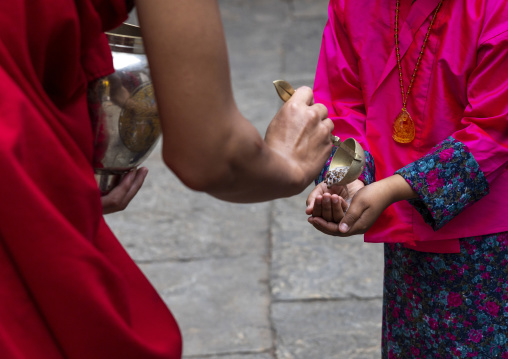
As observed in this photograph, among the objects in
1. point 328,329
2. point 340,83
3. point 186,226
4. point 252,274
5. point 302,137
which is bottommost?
point 186,226

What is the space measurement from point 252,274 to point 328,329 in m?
0.54

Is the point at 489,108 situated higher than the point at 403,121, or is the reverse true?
the point at 489,108

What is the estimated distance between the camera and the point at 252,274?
3.23 m

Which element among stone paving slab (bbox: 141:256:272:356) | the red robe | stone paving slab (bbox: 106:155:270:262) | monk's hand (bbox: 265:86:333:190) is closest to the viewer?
the red robe

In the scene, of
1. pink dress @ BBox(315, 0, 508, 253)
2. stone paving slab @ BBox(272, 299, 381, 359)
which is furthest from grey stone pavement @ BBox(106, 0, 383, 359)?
pink dress @ BBox(315, 0, 508, 253)

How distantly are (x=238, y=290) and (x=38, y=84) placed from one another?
228 centimetres

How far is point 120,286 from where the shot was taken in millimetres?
989

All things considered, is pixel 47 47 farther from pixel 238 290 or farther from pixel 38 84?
pixel 238 290

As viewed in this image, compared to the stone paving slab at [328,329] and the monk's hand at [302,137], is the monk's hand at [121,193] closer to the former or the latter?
the monk's hand at [302,137]

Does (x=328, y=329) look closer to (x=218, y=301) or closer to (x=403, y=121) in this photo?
(x=218, y=301)

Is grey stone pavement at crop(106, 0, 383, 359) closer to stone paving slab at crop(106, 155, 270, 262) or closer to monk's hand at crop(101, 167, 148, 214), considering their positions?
stone paving slab at crop(106, 155, 270, 262)

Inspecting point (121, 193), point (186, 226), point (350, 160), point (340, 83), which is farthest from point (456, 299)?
point (186, 226)

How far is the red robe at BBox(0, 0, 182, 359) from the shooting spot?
89cm

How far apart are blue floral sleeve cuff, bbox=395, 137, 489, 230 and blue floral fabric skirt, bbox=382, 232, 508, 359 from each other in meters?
0.14
